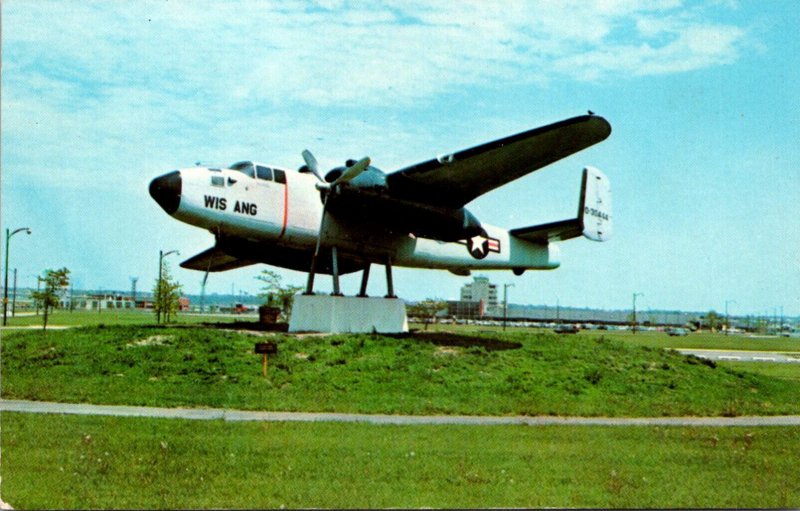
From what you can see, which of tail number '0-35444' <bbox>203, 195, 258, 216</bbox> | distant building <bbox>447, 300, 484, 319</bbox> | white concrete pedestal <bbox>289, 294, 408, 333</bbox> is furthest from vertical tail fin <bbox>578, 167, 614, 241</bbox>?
distant building <bbox>447, 300, 484, 319</bbox>

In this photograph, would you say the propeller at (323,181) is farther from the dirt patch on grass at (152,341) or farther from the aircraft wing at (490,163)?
the dirt patch on grass at (152,341)

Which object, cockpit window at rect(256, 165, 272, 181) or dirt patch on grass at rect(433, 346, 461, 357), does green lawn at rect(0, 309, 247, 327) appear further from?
dirt patch on grass at rect(433, 346, 461, 357)

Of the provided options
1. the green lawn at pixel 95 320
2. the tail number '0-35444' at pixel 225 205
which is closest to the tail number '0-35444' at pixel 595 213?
the tail number '0-35444' at pixel 225 205

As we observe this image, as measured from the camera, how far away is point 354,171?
20.4 m

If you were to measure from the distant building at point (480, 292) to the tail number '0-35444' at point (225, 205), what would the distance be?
138468mm

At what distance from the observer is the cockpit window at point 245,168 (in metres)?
20.3

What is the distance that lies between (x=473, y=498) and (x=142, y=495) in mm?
3541

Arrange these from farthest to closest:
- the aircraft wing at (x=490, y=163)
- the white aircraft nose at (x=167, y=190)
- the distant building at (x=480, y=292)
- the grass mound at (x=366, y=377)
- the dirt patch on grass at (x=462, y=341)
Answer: the distant building at (x=480, y=292) → the dirt patch on grass at (x=462, y=341) → the aircraft wing at (x=490, y=163) → the white aircraft nose at (x=167, y=190) → the grass mound at (x=366, y=377)

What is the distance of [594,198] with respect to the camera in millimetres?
27625

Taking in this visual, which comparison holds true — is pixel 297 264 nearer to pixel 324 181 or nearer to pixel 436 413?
pixel 324 181

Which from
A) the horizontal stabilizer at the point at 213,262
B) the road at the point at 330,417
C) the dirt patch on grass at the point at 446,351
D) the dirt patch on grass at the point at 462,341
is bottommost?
the road at the point at 330,417

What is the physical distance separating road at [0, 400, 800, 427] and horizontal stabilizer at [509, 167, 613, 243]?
42.8 ft

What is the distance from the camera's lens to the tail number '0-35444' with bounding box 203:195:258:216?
761 inches

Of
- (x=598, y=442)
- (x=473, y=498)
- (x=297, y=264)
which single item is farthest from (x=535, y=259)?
(x=473, y=498)
